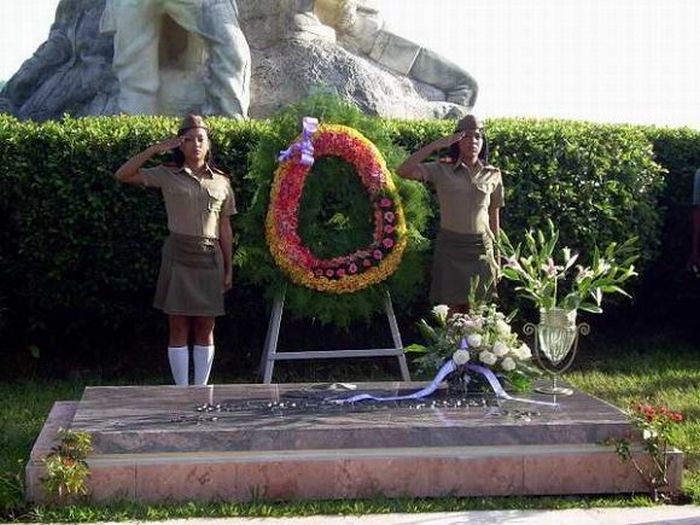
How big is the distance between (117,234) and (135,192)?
13.3 inches

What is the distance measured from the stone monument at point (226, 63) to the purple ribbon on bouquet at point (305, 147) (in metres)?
2.43

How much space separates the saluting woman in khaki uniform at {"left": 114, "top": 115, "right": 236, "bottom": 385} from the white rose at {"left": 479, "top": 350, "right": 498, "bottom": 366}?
5.62ft

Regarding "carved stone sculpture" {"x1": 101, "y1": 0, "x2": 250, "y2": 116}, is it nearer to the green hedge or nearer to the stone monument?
the stone monument

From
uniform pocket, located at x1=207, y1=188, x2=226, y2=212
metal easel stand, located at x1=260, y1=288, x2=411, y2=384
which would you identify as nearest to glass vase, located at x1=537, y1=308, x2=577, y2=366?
metal easel stand, located at x1=260, y1=288, x2=411, y2=384

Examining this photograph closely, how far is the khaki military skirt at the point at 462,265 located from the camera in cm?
611

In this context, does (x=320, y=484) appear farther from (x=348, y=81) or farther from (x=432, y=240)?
(x=348, y=81)

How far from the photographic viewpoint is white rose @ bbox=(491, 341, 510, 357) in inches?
198

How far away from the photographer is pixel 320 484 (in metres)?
4.34

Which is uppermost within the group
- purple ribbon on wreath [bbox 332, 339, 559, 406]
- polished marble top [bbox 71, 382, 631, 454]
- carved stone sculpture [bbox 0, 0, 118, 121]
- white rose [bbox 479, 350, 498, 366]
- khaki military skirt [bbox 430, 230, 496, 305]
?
carved stone sculpture [bbox 0, 0, 118, 121]

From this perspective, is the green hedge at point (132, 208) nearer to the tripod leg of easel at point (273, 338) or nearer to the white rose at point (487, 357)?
the tripod leg of easel at point (273, 338)

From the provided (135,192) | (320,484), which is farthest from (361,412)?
(135,192)

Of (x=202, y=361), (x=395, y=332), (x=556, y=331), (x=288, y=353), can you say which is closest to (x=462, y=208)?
(x=395, y=332)

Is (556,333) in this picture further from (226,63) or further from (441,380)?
(226,63)

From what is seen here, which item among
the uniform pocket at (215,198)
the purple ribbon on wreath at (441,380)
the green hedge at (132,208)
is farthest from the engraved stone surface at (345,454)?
the green hedge at (132,208)
